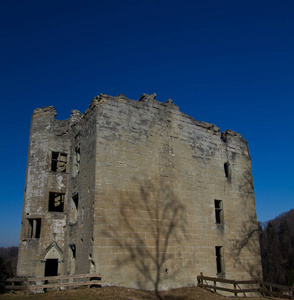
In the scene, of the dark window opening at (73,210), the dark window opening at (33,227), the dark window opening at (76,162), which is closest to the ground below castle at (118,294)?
the dark window opening at (73,210)

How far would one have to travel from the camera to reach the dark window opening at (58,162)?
58.7ft

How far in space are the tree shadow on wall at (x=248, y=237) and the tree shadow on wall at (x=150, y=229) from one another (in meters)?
4.38

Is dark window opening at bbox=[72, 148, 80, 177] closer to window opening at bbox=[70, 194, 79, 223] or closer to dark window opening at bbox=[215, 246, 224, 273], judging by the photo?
window opening at bbox=[70, 194, 79, 223]

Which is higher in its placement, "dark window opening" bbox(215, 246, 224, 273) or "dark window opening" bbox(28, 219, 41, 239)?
"dark window opening" bbox(28, 219, 41, 239)

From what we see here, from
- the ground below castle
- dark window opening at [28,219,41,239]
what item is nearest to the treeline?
the ground below castle

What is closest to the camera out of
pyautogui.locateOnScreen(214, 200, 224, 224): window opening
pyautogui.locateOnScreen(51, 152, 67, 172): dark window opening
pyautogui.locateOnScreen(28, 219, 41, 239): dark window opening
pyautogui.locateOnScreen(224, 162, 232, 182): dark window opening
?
pyautogui.locateOnScreen(214, 200, 224, 224): window opening

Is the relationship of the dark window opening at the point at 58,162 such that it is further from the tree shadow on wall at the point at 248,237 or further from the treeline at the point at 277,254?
the treeline at the point at 277,254

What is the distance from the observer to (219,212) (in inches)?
652

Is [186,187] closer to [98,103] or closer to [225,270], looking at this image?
[225,270]

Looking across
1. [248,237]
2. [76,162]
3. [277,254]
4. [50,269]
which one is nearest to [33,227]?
[50,269]

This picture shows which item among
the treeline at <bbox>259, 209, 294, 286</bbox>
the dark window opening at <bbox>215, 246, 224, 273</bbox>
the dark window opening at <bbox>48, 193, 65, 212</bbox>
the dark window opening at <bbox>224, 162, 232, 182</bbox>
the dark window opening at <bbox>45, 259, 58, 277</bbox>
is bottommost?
the treeline at <bbox>259, 209, 294, 286</bbox>

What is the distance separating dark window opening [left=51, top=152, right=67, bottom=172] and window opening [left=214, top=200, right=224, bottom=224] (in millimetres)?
A: 9847

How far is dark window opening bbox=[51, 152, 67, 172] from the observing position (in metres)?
17.9

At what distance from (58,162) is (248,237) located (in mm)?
12608
